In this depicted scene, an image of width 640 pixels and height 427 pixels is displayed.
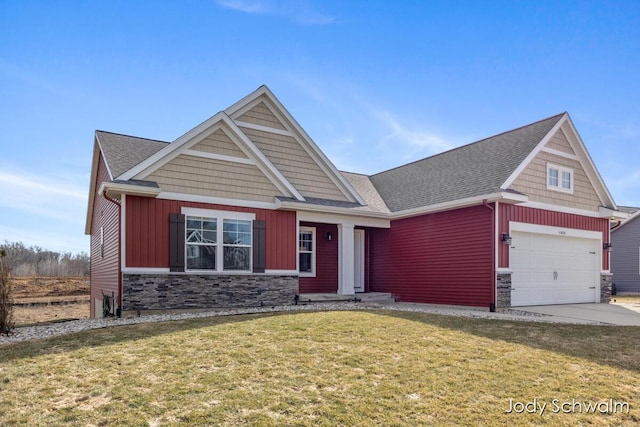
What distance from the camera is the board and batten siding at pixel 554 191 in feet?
43.2

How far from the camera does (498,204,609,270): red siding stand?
1232cm

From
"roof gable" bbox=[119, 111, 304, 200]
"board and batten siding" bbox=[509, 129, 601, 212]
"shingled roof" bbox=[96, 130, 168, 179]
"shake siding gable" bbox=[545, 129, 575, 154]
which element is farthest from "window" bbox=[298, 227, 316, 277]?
"shake siding gable" bbox=[545, 129, 575, 154]

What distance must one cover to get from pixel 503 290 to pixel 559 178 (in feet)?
15.6

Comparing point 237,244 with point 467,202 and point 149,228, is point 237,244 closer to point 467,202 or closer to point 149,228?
point 149,228

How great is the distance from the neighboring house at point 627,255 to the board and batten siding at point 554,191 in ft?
31.9

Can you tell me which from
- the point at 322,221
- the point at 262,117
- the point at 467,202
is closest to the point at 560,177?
the point at 467,202

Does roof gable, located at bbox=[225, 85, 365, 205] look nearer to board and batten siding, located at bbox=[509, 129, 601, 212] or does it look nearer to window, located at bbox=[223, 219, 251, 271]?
window, located at bbox=[223, 219, 251, 271]

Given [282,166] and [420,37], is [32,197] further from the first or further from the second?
[420,37]

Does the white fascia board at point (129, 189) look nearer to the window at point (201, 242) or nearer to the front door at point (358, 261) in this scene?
the window at point (201, 242)

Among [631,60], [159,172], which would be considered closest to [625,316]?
[631,60]

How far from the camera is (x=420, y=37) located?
13844 millimetres

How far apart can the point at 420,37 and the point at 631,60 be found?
635 cm

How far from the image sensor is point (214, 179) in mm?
11789

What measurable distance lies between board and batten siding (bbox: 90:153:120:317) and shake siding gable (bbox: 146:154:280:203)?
1623mm
